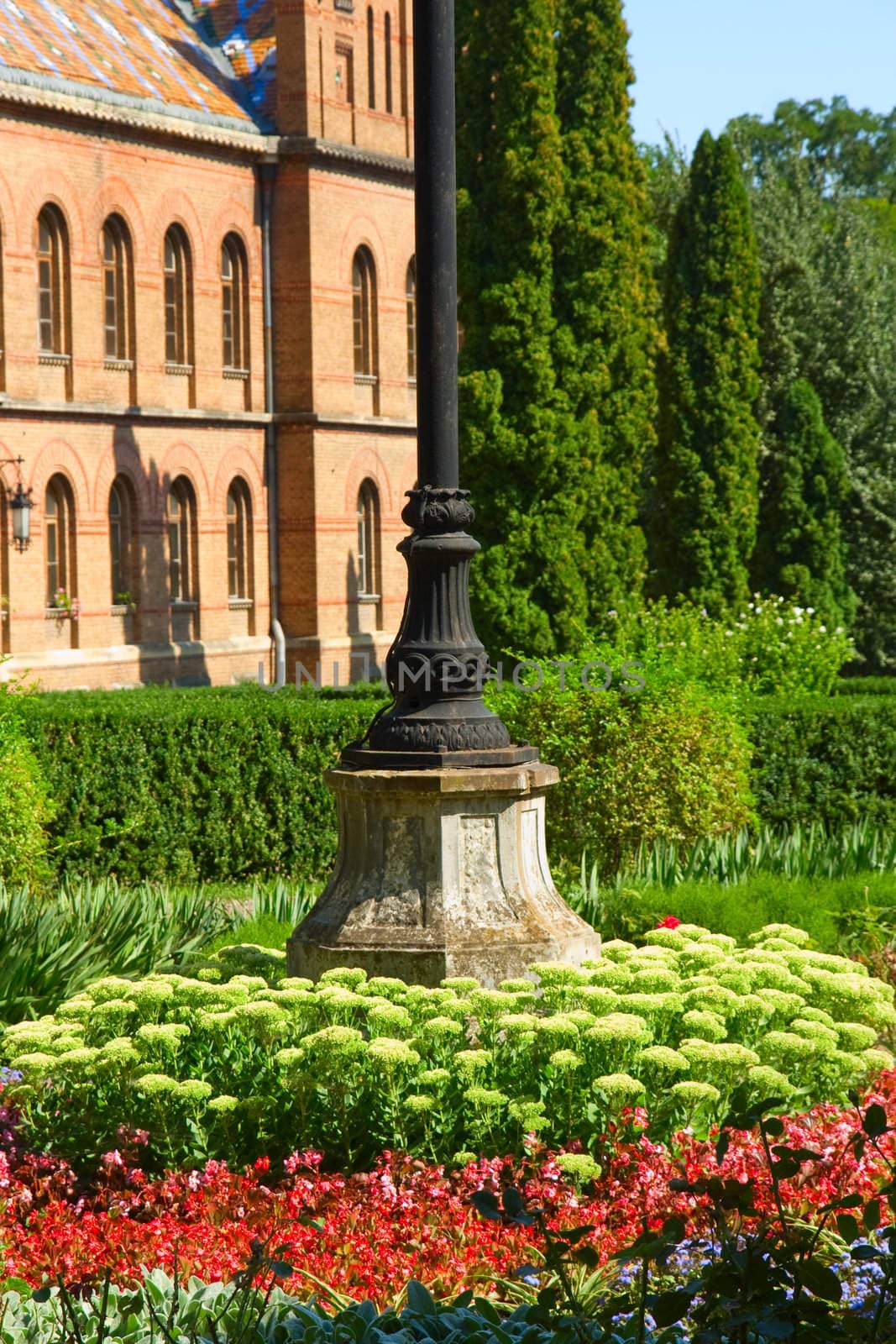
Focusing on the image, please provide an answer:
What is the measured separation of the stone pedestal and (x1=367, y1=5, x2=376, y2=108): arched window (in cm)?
2483

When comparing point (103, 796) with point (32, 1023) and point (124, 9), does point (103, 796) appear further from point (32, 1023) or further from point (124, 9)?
point (124, 9)

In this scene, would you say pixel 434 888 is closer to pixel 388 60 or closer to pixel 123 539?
pixel 123 539

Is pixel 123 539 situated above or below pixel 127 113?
below

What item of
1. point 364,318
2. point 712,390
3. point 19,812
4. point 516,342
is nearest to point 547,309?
point 516,342

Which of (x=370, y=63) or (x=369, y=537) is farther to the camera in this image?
(x=369, y=537)

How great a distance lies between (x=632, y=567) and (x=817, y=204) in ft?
34.8

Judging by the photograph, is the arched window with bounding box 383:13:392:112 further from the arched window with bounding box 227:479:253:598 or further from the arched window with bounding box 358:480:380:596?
the arched window with bounding box 227:479:253:598

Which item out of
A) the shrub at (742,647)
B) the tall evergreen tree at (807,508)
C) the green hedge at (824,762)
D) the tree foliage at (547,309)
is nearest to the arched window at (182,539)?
the tree foliage at (547,309)

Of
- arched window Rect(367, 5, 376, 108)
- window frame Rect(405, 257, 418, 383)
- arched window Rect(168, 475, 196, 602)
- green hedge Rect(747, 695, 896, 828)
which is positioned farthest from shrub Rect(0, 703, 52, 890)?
arched window Rect(367, 5, 376, 108)

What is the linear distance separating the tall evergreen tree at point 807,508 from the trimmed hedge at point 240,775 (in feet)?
42.2

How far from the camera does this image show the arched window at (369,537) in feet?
99.4

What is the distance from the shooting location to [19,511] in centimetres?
2398

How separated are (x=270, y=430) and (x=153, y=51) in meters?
6.01

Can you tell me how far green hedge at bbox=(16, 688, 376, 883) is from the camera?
13242 mm
